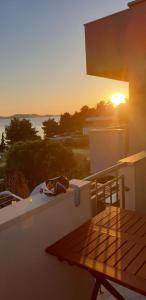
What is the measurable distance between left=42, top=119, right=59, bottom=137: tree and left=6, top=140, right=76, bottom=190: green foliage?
24.6 m

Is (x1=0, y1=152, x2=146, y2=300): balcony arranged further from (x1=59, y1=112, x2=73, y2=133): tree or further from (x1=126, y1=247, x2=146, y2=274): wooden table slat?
(x1=59, y1=112, x2=73, y2=133): tree

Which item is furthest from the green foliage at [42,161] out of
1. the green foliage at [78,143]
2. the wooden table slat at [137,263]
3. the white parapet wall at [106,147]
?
the wooden table slat at [137,263]

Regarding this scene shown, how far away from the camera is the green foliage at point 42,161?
440 inches

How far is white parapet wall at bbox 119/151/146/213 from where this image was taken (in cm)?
352

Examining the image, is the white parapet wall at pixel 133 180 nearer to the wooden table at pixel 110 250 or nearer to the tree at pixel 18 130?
the wooden table at pixel 110 250

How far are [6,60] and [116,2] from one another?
947 cm

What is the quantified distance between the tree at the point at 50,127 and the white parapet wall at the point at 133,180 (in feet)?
107

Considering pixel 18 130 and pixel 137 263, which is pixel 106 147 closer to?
pixel 137 263

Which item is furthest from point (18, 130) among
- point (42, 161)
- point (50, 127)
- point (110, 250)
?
point (110, 250)

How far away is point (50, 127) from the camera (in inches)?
1441

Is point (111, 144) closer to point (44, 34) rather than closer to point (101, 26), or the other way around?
point (101, 26)

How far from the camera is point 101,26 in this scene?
221 inches

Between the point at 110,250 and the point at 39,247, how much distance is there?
516 mm

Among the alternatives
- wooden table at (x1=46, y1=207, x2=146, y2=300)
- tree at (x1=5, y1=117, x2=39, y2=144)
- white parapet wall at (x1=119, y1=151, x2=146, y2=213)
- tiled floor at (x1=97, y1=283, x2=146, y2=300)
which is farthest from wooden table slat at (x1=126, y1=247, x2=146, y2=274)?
tree at (x1=5, y1=117, x2=39, y2=144)
